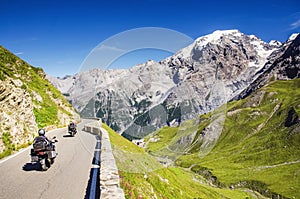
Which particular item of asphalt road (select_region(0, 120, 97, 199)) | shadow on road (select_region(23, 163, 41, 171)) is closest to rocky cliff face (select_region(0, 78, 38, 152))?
asphalt road (select_region(0, 120, 97, 199))

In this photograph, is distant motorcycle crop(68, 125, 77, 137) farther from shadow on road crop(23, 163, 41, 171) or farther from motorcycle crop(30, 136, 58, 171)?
motorcycle crop(30, 136, 58, 171)

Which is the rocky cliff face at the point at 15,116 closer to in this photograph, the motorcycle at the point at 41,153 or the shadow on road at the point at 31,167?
the shadow on road at the point at 31,167

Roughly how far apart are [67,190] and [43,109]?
45458 millimetres

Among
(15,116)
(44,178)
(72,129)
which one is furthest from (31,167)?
(72,129)

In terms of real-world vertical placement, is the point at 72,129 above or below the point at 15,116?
below

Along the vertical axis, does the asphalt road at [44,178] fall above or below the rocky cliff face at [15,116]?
below

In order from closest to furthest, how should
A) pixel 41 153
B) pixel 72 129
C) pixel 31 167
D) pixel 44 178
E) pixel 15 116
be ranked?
pixel 44 178, pixel 41 153, pixel 31 167, pixel 15 116, pixel 72 129

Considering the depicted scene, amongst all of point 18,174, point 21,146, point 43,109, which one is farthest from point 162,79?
point 43,109

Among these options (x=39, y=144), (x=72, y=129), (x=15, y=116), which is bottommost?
(x=72, y=129)

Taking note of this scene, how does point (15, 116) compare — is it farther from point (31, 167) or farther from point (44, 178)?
point (44, 178)

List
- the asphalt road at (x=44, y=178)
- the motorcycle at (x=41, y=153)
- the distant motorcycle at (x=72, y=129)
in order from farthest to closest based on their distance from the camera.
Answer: the distant motorcycle at (x=72, y=129)
the motorcycle at (x=41, y=153)
the asphalt road at (x=44, y=178)

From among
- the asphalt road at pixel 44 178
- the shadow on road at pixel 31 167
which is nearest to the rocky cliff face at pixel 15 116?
Answer: the asphalt road at pixel 44 178

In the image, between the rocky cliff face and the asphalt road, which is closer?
the asphalt road

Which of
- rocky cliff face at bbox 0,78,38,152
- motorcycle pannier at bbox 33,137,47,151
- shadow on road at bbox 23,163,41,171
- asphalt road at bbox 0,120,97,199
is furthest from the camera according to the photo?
rocky cliff face at bbox 0,78,38,152
